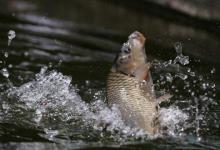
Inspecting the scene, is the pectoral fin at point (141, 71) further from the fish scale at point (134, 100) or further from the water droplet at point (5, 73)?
the water droplet at point (5, 73)

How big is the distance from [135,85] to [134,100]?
0.14m

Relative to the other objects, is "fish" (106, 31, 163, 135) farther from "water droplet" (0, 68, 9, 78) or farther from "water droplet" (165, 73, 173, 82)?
"water droplet" (0, 68, 9, 78)

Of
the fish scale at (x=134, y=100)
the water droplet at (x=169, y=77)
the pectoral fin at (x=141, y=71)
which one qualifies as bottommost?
the fish scale at (x=134, y=100)

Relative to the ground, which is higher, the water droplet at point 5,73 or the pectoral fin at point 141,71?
the water droplet at point 5,73

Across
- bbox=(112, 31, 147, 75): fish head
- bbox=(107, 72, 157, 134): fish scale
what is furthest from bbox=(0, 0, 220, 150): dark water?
bbox=(112, 31, 147, 75): fish head

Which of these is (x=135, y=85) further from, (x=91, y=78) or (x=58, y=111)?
(x=91, y=78)

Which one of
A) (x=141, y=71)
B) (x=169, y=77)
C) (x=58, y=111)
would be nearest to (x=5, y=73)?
(x=58, y=111)

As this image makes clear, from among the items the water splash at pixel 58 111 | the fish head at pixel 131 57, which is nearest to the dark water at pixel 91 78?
the water splash at pixel 58 111

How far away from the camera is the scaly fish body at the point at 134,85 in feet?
18.1

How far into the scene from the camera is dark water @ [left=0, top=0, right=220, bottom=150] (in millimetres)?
5945

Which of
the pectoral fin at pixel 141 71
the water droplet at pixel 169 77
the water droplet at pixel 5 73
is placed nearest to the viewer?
the pectoral fin at pixel 141 71

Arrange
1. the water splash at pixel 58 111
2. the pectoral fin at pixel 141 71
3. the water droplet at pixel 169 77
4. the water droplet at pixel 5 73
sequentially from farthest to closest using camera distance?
the water droplet at pixel 169 77 → the water droplet at pixel 5 73 → the water splash at pixel 58 111 → the pectoral fin at pixel 141 71

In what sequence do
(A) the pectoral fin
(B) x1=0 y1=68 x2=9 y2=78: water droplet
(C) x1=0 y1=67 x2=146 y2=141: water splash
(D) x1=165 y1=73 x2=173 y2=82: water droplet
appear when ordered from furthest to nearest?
(D) x1=165 y1=73 x2=173 y2=82: water droplet, (B) x1=0 y1=68 x2=9 y2=78: water droplet, (C) x1=0 y1=67 x2=146 y2=141: water splash, (A) the pectoral fin

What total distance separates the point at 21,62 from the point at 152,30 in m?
3.27
